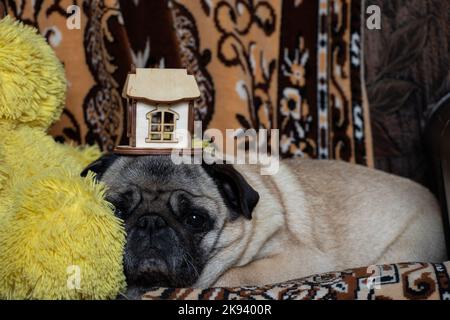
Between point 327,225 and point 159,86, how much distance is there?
2.74 feet

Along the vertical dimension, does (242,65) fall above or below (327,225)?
above

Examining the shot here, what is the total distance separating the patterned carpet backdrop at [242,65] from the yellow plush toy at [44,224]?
0.58 m

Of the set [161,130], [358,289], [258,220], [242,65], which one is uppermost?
[242,65]

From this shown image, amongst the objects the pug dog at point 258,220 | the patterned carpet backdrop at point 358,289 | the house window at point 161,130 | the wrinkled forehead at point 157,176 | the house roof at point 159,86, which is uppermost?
the house roof at point 159,86

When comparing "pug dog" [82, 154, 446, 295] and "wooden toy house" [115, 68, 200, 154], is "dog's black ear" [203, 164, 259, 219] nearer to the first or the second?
"pug dog" [82, 154, 446, 295]

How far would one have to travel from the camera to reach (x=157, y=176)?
1.77m

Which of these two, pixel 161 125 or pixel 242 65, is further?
pixel 242 65

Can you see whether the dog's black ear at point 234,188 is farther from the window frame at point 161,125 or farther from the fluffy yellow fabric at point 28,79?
the fluffy yellow fabric at point 28,79

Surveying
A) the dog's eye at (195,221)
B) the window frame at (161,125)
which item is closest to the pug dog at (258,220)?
the dog's eye at (195,221)

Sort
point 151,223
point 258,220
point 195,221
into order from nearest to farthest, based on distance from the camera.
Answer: point 151,223
point 195,221
point 258,220

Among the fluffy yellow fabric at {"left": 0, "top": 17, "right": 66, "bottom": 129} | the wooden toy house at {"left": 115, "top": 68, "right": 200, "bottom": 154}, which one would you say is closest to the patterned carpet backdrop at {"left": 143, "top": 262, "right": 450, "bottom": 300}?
the wooden toy house at {"left": 115, "top": 68, "right": 200, "bottom": 154}

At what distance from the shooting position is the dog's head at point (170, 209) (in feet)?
5.28

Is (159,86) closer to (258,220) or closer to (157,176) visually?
(157,176)

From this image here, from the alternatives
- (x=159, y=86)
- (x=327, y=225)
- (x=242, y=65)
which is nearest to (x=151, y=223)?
(x=159, y=86)
